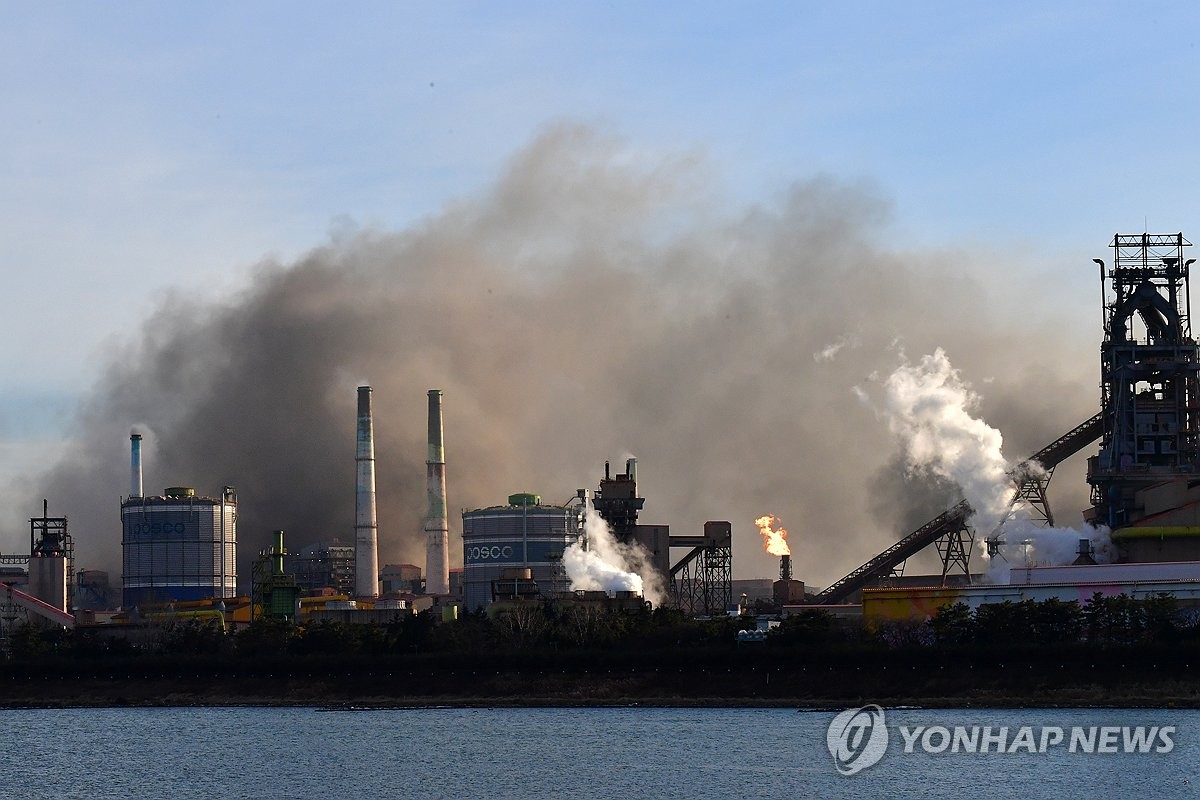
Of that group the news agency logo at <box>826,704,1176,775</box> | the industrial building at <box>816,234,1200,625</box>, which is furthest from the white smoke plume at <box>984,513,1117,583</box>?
the news agency logo at <box>826,704,1176,775</box>

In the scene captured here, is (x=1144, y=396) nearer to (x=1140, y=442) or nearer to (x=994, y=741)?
(x=1140, y=442)

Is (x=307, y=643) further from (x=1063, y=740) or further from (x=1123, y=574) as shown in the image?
(x=1063, y=740)

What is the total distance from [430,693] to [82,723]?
1043 inches

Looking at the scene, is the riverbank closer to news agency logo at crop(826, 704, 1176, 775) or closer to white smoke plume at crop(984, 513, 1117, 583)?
news agency logo at crop(826, 704, 1176, 775)

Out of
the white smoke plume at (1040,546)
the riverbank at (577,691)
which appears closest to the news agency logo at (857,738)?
the riverbank at (577,691)

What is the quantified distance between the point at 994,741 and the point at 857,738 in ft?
31.0

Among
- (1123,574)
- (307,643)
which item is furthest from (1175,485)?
(307,643)

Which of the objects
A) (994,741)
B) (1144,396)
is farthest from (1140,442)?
(994,741)

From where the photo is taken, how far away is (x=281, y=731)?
126812mm

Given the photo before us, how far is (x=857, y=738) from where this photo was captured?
373 feet

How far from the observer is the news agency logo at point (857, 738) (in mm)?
99919

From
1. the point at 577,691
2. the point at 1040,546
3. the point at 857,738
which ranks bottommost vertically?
the point at 857,738

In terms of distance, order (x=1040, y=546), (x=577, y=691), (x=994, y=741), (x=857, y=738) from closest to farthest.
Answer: (x=994, y=741), (x=857, y=738), (x=577, y=691), (x=1040, y=546)

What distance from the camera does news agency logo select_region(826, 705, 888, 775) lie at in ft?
328
